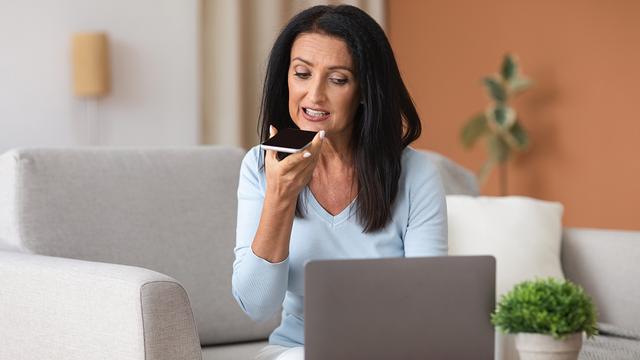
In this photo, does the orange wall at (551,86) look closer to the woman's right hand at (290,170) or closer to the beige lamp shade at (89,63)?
the beige lamp shade at (89,63)

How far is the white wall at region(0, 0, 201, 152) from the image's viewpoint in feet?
11.8

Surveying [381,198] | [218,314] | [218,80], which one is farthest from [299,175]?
[218,80]

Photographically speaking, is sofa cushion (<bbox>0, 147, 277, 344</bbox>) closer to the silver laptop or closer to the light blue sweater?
the light blue sweater

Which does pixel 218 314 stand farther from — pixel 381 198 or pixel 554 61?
pixel 554 61

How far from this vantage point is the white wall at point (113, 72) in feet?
11.8

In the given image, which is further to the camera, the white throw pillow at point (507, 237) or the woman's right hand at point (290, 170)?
the white throw pillow at point (507, 237)

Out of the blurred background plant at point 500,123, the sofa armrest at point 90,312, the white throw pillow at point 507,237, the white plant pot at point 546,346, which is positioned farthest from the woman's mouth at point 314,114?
the blurred background plant at point 500,123

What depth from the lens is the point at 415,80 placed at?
5855 mm

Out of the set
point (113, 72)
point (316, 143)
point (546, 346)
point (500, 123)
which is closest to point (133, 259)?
point (316, 143)

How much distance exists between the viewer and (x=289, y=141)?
5.14 feet

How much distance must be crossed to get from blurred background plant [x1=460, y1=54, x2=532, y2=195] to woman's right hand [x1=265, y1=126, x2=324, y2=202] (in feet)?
12.2

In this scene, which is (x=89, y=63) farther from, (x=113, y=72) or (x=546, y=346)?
(x=546, y=346)

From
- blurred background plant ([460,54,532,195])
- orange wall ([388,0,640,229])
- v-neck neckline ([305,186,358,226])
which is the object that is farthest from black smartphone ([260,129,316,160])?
blurred background plant ([460,54,532,195])

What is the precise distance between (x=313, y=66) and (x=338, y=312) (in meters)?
0.71
